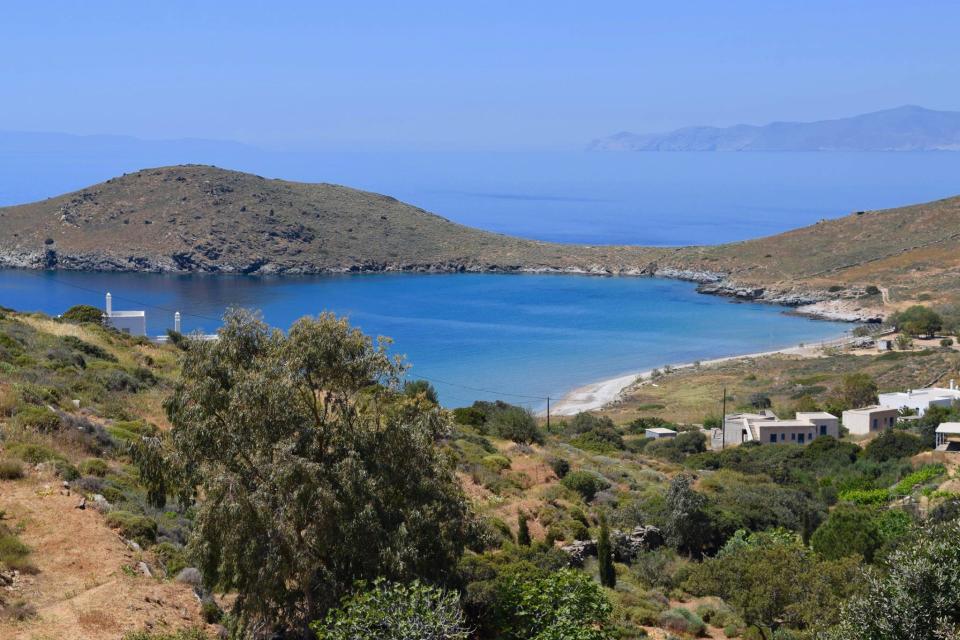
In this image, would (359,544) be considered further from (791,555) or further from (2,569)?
(791,555)

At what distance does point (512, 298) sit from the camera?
96688 millimetres

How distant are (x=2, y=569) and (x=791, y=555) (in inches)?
451

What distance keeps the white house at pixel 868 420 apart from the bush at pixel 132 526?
32085 mm

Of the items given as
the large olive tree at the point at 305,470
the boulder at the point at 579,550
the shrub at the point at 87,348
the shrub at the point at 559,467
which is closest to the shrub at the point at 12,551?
the large olive tree at the point at 305,470

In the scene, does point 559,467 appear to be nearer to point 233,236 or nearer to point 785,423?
point 785,423

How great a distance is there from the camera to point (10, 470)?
46.7 ft

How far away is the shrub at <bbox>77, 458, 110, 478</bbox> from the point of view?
15.4 metres

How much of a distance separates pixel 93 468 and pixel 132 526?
2.46 meters

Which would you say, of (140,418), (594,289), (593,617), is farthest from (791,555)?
(594,289)

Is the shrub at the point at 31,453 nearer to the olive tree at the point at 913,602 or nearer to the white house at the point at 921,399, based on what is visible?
the olive tree at the point at 913,602

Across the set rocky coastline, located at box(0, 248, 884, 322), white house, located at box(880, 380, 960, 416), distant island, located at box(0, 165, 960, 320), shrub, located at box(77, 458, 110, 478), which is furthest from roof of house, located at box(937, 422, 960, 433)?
rocky coastline, located at box(0, 248, 884, 322)

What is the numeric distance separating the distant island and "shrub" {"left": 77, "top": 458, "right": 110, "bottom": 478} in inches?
3216

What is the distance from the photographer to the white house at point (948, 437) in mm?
32272

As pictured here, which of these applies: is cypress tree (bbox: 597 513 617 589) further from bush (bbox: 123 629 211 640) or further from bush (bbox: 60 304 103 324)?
bush (bbox: 60 304 103 324)
